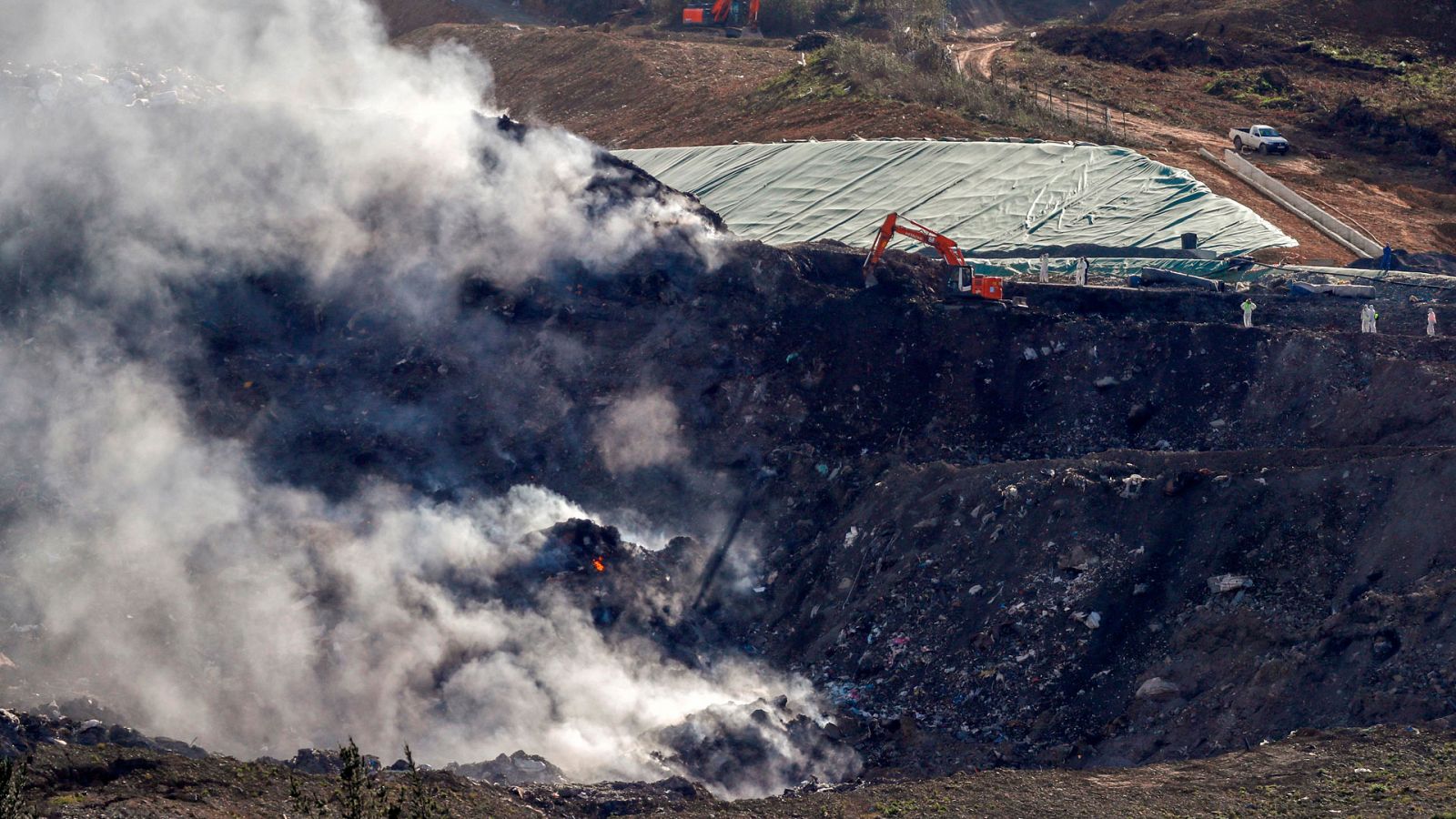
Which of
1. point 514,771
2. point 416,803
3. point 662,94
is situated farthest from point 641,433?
point 662,94

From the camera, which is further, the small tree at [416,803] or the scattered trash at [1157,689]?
the scattered trash at [1157,689]

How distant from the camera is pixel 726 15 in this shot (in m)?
63.3

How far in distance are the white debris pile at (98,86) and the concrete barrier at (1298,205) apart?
23829 millimetres

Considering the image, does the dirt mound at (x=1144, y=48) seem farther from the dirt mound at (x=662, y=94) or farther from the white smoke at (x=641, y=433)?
the white smoke at (x=641, y=433)

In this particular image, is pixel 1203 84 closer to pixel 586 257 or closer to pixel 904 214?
pixel 904 214

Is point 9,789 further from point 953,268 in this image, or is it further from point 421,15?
point 421,15

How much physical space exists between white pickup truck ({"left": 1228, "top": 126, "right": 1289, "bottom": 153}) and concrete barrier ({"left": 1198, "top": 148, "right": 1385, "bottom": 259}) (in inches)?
59.6

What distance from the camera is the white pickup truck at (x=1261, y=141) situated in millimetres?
43750

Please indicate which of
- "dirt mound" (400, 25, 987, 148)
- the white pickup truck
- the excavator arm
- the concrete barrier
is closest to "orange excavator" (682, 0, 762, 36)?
"dirt mound" (400, 25, 987, 148)

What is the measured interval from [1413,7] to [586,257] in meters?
42.7

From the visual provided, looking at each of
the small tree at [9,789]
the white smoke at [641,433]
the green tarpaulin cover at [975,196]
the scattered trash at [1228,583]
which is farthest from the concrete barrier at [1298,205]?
the small tree at [9,789]

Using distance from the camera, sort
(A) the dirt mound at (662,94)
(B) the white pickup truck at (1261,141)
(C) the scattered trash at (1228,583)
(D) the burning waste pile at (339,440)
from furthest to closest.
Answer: (A) the dirt mound at (662,94)
(B) the white pickup truck at (1261,141)
(D) the burning waste pile at (339,440)
(C) the scattered trash at (1228,583)

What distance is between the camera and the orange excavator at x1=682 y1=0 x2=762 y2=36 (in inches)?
2477

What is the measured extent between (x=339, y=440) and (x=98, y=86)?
1026 centimetres
